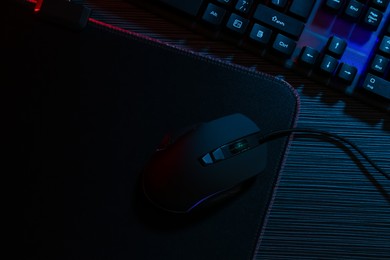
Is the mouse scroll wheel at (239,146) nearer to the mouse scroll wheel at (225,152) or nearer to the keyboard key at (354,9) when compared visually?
the mouse scroll wheel at (225,152)

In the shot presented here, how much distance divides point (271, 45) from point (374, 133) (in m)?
0.17

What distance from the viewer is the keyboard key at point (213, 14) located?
554mm

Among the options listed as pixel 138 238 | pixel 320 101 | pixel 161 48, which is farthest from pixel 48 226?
pixel 320 101

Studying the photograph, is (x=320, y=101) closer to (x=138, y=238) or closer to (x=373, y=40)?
(x=373, y=40)

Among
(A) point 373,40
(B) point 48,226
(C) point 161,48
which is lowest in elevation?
(B) point 48,226

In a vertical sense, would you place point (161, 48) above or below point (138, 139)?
above

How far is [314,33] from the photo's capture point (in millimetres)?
569

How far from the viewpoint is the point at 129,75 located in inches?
22.2

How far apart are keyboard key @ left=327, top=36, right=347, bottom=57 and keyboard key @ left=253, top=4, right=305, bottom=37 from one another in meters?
0.04

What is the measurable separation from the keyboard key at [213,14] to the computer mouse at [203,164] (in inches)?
4.4

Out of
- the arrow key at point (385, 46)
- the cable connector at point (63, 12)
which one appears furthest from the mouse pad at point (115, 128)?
the arrow key at point (385, 46)

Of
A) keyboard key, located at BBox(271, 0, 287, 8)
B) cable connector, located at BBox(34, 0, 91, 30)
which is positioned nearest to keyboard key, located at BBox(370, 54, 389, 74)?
keyboard key, located at BBox(271, 0, 287, 8)

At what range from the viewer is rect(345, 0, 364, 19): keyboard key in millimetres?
557

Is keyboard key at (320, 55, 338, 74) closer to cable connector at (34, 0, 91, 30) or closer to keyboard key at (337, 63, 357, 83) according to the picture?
keyboard key at (337, 63, 357, 83)
